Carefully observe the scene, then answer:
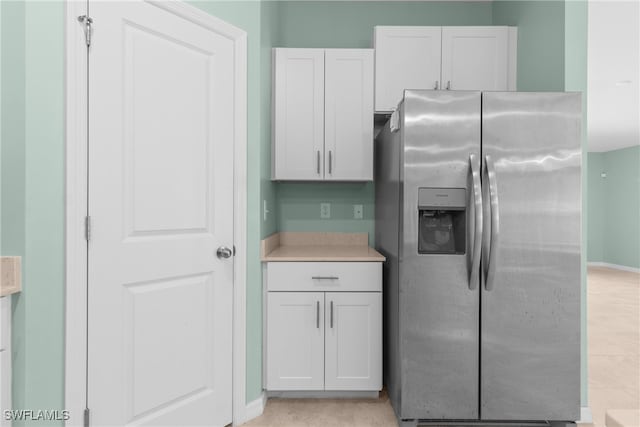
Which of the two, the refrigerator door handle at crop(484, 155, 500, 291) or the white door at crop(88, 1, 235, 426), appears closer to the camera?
the white door at crop(88, 1, 235, 426)

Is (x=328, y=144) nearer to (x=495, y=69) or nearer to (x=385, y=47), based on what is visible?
(x=385, y=47)

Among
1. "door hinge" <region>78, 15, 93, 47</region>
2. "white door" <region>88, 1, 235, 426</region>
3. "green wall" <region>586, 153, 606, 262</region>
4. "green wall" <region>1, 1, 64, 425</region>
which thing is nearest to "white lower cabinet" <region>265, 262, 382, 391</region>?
"white door" <region>88, 1, 235, 426</region>

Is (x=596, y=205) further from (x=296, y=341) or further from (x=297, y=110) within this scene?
(x=296, y=341)

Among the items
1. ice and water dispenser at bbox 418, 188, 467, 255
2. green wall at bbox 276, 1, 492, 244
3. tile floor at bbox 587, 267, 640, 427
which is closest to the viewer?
ice and water dispenser at bbox 418, 188, 467, 255

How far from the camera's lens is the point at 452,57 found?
8.16ft

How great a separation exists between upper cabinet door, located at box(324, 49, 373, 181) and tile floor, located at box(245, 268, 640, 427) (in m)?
1.55

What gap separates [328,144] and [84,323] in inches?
68.6

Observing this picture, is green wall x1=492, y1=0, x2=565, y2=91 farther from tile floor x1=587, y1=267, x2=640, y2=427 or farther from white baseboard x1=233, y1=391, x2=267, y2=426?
white baseboard x1=233, y1=391, x2=267, y2=426

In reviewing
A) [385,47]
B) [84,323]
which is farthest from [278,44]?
[84,323]

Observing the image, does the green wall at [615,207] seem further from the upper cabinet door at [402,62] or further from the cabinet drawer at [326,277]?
the cabinet drawer at [326,277]

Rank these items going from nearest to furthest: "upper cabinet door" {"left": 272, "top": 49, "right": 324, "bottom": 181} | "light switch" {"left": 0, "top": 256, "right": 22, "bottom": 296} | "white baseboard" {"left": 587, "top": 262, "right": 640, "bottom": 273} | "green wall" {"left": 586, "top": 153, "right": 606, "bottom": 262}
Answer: "light switch" {"left": 0, "top": 256, "right": 22, "bottom": 296} < "upper cabinet door" {"left": 272, "top": 49, "right": 324, "bottom": 181} < "white baseboard" {"left": 587, "top": 262, "right": 640, "bottom": 273} < "green wall" {"left": 586, "top": 153, "right": 606, "bottom": 262}

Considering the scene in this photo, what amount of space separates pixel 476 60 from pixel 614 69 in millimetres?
2766

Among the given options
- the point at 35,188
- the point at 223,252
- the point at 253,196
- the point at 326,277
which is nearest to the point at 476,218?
the point at 326,277

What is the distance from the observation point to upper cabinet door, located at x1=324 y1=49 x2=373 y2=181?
97.8 inches
